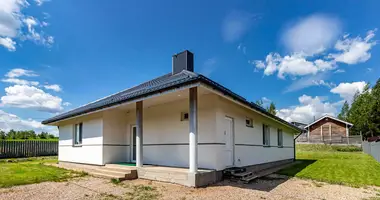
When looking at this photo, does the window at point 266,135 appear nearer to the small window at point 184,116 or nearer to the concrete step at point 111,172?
the small window at point 184,116

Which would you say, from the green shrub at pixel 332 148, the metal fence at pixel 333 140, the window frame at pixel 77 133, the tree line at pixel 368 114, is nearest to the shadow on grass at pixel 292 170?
the window frame at pixel 77 133

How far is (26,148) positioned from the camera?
17.7 meters

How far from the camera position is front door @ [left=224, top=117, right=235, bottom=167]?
8.55m

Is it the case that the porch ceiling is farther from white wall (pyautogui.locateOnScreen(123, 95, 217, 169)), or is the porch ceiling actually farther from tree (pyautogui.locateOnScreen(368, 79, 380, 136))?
tree (pyautogui.locateOnScreen(368, 79, 380, 136))

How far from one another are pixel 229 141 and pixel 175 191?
10.7ft

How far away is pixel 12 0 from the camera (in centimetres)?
816

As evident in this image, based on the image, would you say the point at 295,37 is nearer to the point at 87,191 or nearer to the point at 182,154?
the point at 182,154

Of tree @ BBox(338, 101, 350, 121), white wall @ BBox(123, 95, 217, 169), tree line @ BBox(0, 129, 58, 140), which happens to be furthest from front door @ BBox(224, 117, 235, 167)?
tree @ BBox(338, 101, 350, 121)

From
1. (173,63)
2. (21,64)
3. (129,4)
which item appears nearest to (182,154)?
(173,63)

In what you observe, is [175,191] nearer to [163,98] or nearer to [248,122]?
[163,98]

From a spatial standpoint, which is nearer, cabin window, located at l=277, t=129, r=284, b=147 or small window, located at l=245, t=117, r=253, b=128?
small window, located at l=245, t=117, r=253, b=128

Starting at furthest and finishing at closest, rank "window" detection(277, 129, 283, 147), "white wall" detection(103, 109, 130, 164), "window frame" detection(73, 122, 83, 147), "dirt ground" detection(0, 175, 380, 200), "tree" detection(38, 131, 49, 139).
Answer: "tree" detection(38, 131, 49, 139) → "window" detection(277, 129, 283, 147) → "window frame" detection(73, 122, 83, 147) → "white wall" detection(103, 109, 130, 164) → "dirt ground" detection(0, 175, 380, 200)

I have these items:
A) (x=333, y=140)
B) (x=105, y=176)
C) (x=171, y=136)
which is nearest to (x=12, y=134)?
(x=105, y=176)

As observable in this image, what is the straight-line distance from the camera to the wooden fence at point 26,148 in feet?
55.2
